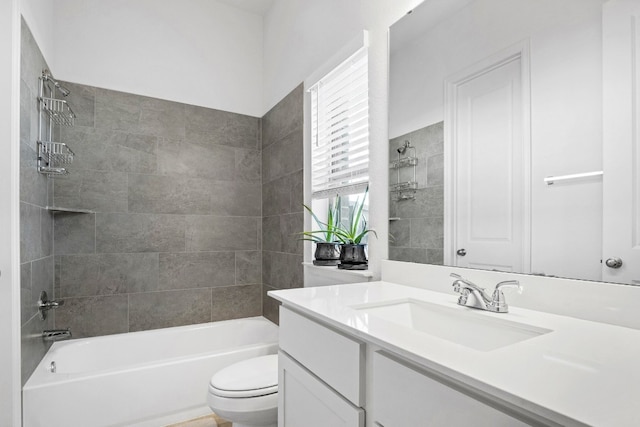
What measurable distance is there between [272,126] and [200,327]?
1.66 metres

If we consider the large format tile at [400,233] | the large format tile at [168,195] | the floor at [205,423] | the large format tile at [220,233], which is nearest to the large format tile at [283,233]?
the large format tile at [220,233]

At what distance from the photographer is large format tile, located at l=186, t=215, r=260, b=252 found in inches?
107

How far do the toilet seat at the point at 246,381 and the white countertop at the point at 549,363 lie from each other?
81cm

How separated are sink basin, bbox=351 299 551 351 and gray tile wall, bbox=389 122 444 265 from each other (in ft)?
0.88

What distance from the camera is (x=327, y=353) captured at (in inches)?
38.0

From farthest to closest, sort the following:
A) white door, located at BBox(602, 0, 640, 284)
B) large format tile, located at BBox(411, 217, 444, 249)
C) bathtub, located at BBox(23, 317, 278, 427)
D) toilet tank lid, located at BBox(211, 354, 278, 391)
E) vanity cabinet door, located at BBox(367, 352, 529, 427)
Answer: bathtub, located at BBox(23, 317, 278, 427), toilet tank lid, located at BBox(211, 354, 278, 391), large format tile, located at BBox(411, 217, 444, 249), white door, located at BBox(602, 0, 640, 284), vanity cabinet door, located at BBox(367, 352, 529, 427)

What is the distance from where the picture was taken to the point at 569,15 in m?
0.96

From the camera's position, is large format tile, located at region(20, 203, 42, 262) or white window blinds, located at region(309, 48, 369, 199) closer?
large format tile, located at region(20, 203, 42, 262)

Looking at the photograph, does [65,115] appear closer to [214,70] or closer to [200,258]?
[214,70]

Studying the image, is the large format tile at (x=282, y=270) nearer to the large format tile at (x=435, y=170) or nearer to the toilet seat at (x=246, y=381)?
the toilet seat at (x=246, y=381)

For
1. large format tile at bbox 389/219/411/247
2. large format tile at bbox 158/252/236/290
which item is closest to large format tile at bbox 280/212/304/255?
large format tile at bbox 158/252/236/290

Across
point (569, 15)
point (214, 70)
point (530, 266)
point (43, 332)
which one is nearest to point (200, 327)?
point (43, 332)

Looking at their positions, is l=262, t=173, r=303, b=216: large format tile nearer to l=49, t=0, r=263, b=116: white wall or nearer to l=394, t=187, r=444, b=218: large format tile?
l=49, t=0, r=263, b=116: white wall

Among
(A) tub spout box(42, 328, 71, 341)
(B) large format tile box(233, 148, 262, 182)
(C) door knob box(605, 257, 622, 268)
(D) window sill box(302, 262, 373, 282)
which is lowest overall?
(A) tub spout box(42, 328, 71, 341)
